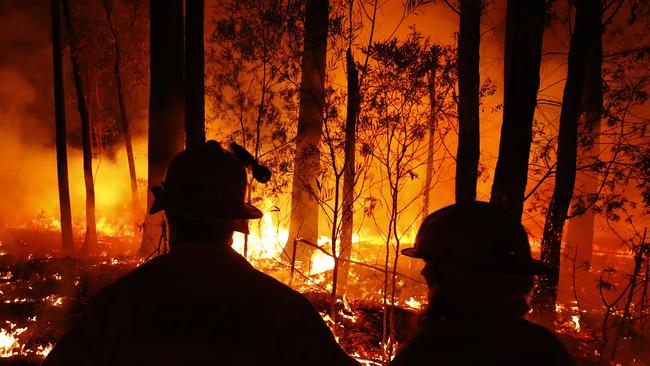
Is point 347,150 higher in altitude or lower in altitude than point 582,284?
higher

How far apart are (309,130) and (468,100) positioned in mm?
5978

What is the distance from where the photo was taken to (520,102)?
7215 mm

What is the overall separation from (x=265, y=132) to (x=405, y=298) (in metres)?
9.62

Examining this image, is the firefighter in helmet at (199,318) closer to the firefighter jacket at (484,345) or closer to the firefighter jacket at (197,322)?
the firefighter jacket at (197,322)

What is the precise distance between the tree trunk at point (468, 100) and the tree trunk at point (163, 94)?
7.73 metres

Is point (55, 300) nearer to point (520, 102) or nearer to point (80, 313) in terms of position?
point (80, 313)

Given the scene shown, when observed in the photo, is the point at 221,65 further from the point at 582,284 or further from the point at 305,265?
the point at 582,284

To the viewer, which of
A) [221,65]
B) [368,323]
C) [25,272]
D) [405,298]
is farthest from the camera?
[221,65]

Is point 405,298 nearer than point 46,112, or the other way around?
point 405,298

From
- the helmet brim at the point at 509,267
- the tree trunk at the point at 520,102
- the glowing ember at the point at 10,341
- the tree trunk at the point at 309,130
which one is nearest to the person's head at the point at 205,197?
the helmet brim at the point at 509,267

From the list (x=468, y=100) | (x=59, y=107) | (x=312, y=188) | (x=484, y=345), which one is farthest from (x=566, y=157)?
(x=59, y=107)

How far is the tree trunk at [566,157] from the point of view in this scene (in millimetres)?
8680

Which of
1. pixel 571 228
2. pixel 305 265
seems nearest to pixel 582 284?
pixel 571 228

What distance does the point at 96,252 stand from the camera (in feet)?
56.2
